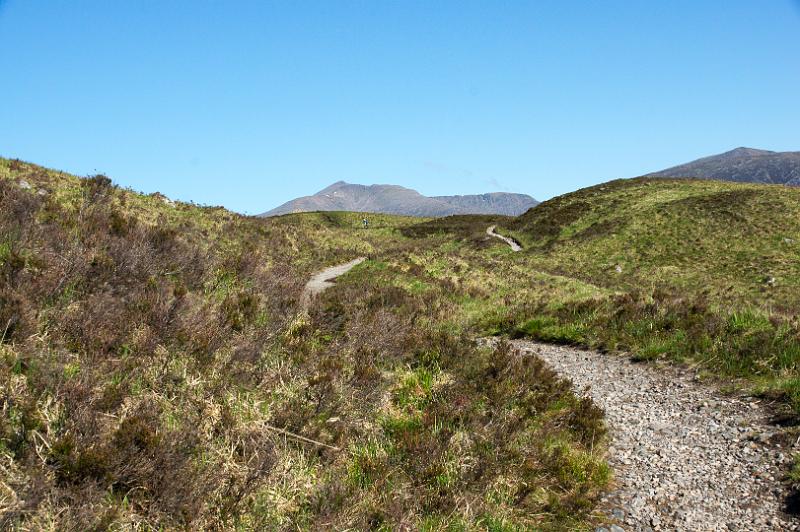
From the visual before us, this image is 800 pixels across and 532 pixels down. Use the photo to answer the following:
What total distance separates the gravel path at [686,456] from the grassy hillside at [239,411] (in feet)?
1.54

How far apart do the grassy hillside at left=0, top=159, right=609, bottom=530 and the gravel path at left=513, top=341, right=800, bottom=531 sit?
1.54ft

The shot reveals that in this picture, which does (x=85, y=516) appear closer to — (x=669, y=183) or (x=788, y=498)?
(x=788, y=498)

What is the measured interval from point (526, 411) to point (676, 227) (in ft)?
149

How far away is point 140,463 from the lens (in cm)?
402

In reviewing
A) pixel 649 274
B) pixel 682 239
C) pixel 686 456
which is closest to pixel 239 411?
pixel 686 456

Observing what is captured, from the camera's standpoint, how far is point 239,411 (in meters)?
5.34

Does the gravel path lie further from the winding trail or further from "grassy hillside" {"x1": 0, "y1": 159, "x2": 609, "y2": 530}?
"grassy hillside" {"x1": 0, "y1": 159, "x2": 609, "y2": 530}

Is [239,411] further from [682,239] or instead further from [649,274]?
[682,239]

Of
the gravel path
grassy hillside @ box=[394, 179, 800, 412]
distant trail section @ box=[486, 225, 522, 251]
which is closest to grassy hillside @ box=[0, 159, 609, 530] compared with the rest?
the gravel path

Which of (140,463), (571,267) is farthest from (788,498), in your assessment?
(571,267)

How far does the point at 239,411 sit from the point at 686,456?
5.93 m

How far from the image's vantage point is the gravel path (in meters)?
5.38

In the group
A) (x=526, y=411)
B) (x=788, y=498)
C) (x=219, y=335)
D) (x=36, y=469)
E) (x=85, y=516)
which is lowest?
(x=788, y=498)

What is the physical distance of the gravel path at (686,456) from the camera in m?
5.38
